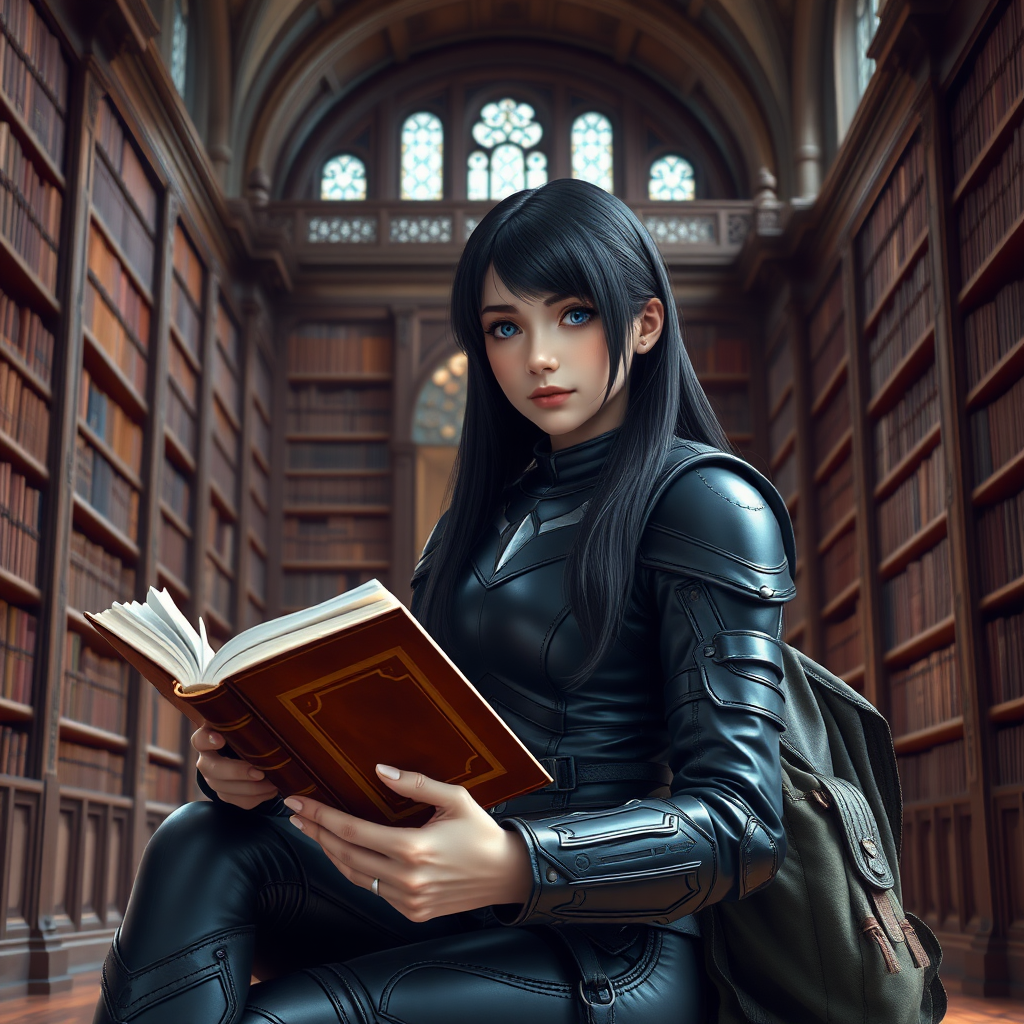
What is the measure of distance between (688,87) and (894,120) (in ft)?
12.0

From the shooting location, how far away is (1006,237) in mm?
4797

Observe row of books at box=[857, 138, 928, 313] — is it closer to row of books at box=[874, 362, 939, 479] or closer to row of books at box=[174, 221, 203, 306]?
row of books at box=[874, 362, 939, 479]

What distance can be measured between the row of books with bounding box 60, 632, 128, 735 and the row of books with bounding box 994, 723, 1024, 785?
3.93 m

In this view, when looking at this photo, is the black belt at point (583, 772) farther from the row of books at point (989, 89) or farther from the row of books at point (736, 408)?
the row of books at point (736, 408)

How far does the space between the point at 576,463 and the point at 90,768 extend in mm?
4944

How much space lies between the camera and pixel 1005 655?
496 centimetres

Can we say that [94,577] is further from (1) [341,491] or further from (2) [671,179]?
(2) [671,179]

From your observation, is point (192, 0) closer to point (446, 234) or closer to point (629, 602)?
point (446, 234)

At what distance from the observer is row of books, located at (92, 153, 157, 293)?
19.3 ft

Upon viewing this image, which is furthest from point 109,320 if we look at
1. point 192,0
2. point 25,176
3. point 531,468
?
point 531,468

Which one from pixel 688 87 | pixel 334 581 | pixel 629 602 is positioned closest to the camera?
pixel 629 602

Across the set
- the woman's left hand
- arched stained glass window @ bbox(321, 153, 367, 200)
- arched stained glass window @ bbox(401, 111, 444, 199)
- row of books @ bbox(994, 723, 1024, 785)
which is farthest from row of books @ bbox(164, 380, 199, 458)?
the woman's left hand

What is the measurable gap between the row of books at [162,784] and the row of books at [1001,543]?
4197 millimetres

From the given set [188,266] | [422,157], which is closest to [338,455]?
[188,266]
